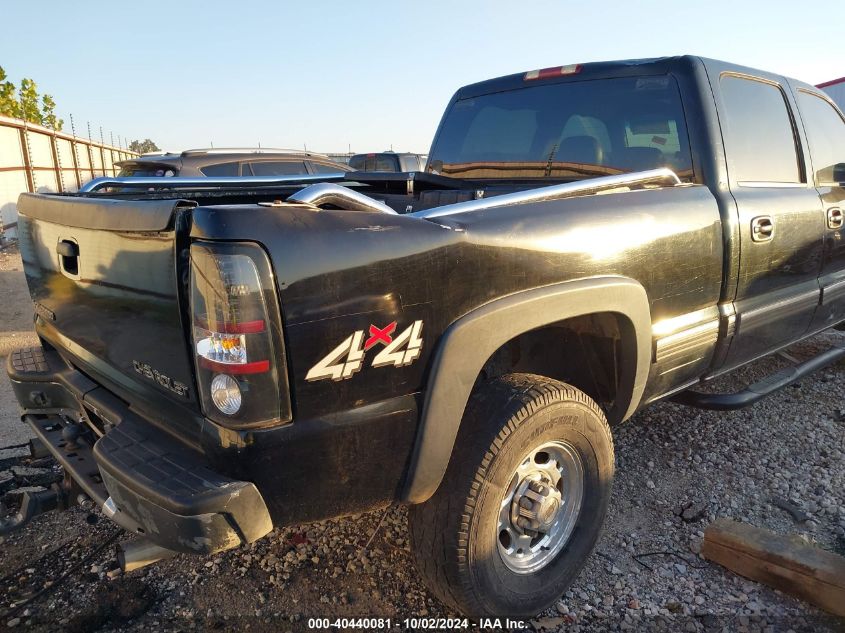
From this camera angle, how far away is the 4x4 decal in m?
1.62

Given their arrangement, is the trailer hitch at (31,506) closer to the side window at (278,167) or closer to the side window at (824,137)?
the side window at (824,137)

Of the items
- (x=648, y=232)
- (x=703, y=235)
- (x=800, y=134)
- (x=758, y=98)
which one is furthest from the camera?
(x=800, y=134)

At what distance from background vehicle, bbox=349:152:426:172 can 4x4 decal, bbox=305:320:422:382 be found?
880 centimetres

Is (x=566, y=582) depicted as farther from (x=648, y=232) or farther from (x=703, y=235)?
(x=703, y=235)

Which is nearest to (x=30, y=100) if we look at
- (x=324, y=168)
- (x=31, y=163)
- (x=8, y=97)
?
(x=8, y=97)

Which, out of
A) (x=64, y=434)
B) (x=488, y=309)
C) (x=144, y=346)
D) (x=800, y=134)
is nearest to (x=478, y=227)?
(x=488, y=309)

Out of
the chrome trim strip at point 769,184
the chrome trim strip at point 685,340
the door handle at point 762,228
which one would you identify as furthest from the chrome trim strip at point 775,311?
the chrome trim strip at point 769,184

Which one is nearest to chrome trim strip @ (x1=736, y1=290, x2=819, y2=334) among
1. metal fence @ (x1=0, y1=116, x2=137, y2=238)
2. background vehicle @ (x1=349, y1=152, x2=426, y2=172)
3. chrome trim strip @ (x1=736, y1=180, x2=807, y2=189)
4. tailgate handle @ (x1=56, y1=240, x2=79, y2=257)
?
chrome trim strip @ (x1=736, y1=180, x2=807, y2=189)

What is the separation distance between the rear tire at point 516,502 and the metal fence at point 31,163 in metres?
9.12

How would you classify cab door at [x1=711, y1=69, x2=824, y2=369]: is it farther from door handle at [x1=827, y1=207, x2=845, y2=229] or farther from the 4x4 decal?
the 4x4 decal

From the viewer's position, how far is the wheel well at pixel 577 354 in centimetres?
245

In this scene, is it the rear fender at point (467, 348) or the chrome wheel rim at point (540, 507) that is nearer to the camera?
the rear fender at point (467, 348)

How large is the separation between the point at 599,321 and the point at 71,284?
203cm

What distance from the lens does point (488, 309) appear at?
1910mm
